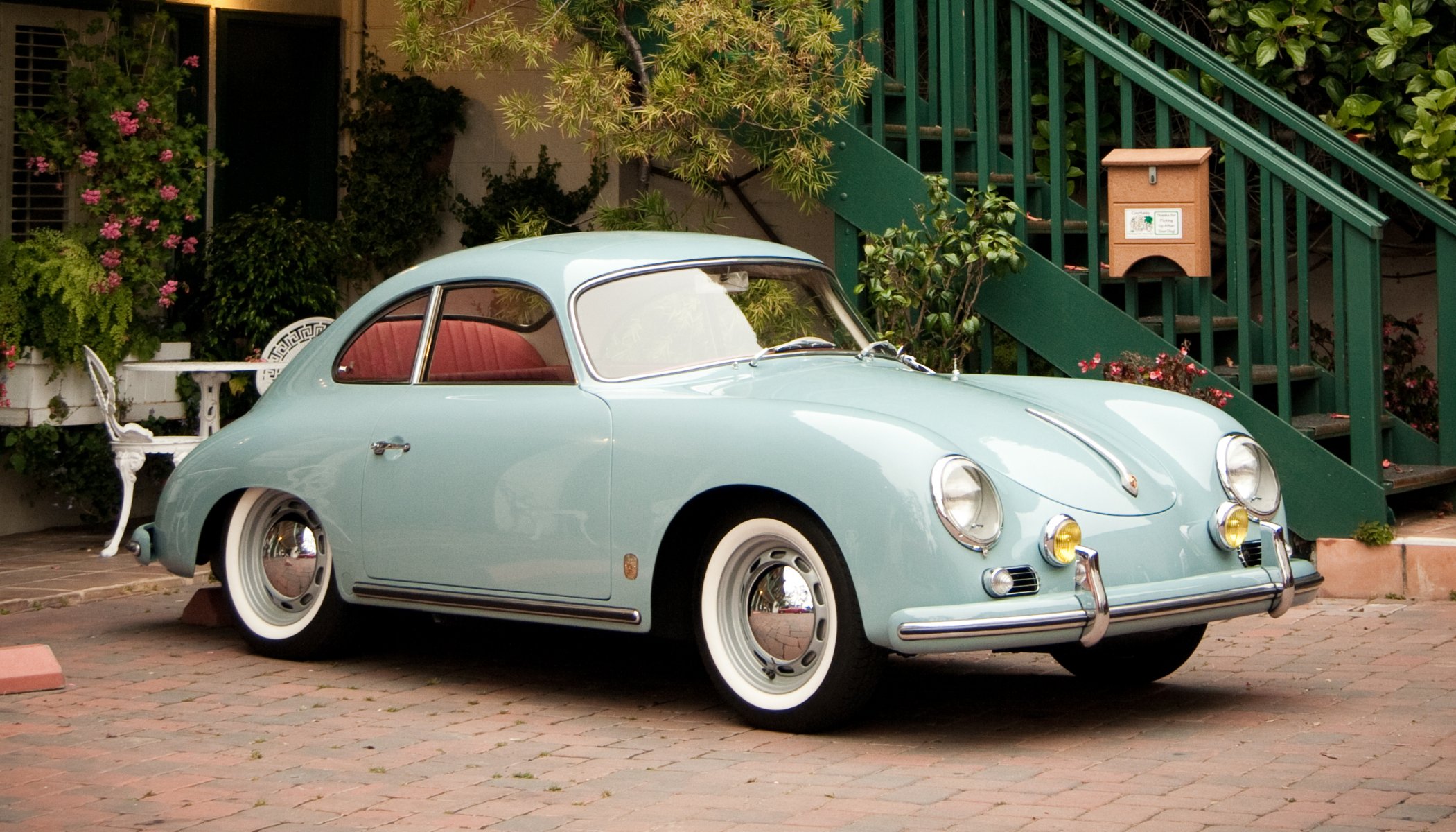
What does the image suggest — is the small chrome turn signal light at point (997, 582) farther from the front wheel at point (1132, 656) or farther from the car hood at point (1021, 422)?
the front wheel at point (1132, 656)

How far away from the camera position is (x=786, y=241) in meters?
10.8

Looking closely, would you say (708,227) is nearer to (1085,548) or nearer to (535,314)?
(535,314)

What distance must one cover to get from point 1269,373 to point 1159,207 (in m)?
0.93

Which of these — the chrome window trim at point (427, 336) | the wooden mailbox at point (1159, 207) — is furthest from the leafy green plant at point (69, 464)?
the wooden mailbox at point (1159, 207)

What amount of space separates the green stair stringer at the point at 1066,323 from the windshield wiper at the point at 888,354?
7.32 ft

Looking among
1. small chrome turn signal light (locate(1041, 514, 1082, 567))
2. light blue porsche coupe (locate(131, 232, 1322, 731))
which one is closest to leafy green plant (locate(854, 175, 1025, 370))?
light blue porsche coupe (locate(131, 232, 1322, 731))

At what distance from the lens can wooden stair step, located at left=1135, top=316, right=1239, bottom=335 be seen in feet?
27.1

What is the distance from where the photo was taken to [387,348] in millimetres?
6285

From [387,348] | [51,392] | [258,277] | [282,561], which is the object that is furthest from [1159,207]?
[51,392]

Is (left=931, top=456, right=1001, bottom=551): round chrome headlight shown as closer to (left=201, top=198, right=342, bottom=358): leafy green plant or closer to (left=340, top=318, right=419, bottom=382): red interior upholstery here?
(left=340, top=318, right=419, bottom=382): red interior upholstery

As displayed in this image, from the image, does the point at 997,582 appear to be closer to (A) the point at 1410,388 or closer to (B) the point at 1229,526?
(B) the point at 1229,526

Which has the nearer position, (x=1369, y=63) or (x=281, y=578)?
(x=281, y=578)

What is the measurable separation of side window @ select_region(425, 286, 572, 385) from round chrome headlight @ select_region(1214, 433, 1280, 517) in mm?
2050

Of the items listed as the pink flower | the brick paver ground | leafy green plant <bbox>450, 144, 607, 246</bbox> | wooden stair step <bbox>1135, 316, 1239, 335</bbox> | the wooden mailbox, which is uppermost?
the pink flower
